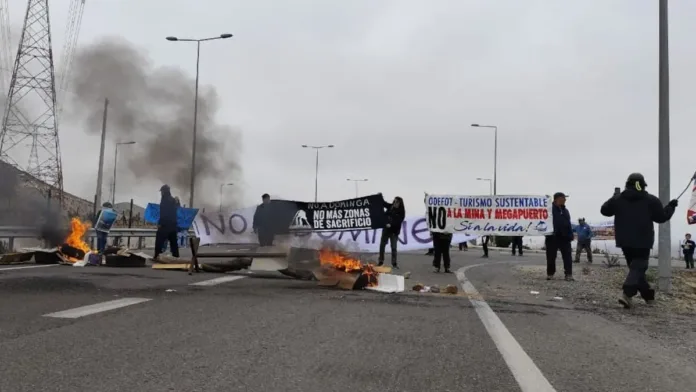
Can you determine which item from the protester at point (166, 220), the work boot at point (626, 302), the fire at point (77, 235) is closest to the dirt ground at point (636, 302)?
the work boot at point (626, 302)

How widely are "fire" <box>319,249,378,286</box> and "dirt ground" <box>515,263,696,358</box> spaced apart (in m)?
3.00

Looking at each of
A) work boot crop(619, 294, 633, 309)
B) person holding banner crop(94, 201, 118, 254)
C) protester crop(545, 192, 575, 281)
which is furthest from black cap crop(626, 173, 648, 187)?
person holding banner crop(94, 201, 118, 254)

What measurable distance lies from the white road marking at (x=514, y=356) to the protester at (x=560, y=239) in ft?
17.5

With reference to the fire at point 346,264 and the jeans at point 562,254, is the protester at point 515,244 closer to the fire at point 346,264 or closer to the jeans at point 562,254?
the jeans at point 562,254

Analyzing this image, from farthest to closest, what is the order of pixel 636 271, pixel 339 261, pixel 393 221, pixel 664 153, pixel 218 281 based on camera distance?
pixel 393 221 → pixel 664 153 → pixel 218 281 → pixel 339 261 → pixel 636 271

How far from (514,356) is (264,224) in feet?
29.3

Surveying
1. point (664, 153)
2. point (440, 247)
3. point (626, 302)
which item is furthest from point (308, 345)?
point (440, 247)

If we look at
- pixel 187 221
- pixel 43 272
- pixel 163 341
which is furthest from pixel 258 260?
pixel 187 221

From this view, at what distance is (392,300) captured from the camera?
802 cm

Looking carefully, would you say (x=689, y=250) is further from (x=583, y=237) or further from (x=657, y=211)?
(x=657, y=211)

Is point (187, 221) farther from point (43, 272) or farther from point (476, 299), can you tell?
point (476, 299)

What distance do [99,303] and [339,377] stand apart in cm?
401

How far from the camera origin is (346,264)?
9.59 m

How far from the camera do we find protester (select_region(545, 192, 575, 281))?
12.4 m
